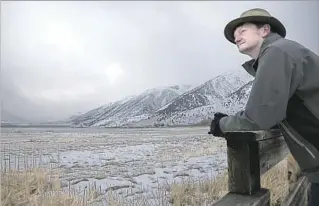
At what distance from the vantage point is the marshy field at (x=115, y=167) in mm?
1195

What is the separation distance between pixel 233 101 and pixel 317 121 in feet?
3.23

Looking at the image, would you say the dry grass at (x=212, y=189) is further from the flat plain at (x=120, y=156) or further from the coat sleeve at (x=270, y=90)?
the coat sleeve at (x=270, y=90)

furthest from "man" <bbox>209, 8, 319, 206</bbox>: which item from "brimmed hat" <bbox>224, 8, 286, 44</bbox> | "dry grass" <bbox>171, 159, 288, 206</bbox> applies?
"dry grass" <bbox>171, 159, 288, 206</bbox>

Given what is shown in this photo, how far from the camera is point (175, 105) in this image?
154 centimetres

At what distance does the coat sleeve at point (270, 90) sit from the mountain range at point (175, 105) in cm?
87

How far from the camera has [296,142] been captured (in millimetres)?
654

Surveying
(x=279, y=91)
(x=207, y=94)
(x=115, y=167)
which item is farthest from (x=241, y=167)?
(x=207, y=94)

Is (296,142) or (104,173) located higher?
(296,142)

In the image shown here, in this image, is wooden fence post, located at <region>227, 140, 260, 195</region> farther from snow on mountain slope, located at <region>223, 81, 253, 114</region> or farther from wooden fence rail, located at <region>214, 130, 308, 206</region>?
snow on mountain slope, located at <region>223, 81, 253, 114</region>

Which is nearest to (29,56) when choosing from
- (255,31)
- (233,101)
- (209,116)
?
(255,31)

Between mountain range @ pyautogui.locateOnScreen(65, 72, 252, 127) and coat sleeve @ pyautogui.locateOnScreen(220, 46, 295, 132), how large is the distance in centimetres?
87

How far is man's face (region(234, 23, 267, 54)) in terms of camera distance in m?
0.68

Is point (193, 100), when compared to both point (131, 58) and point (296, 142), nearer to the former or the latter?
point (131, 58)

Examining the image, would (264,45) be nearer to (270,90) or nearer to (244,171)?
(270,90)
